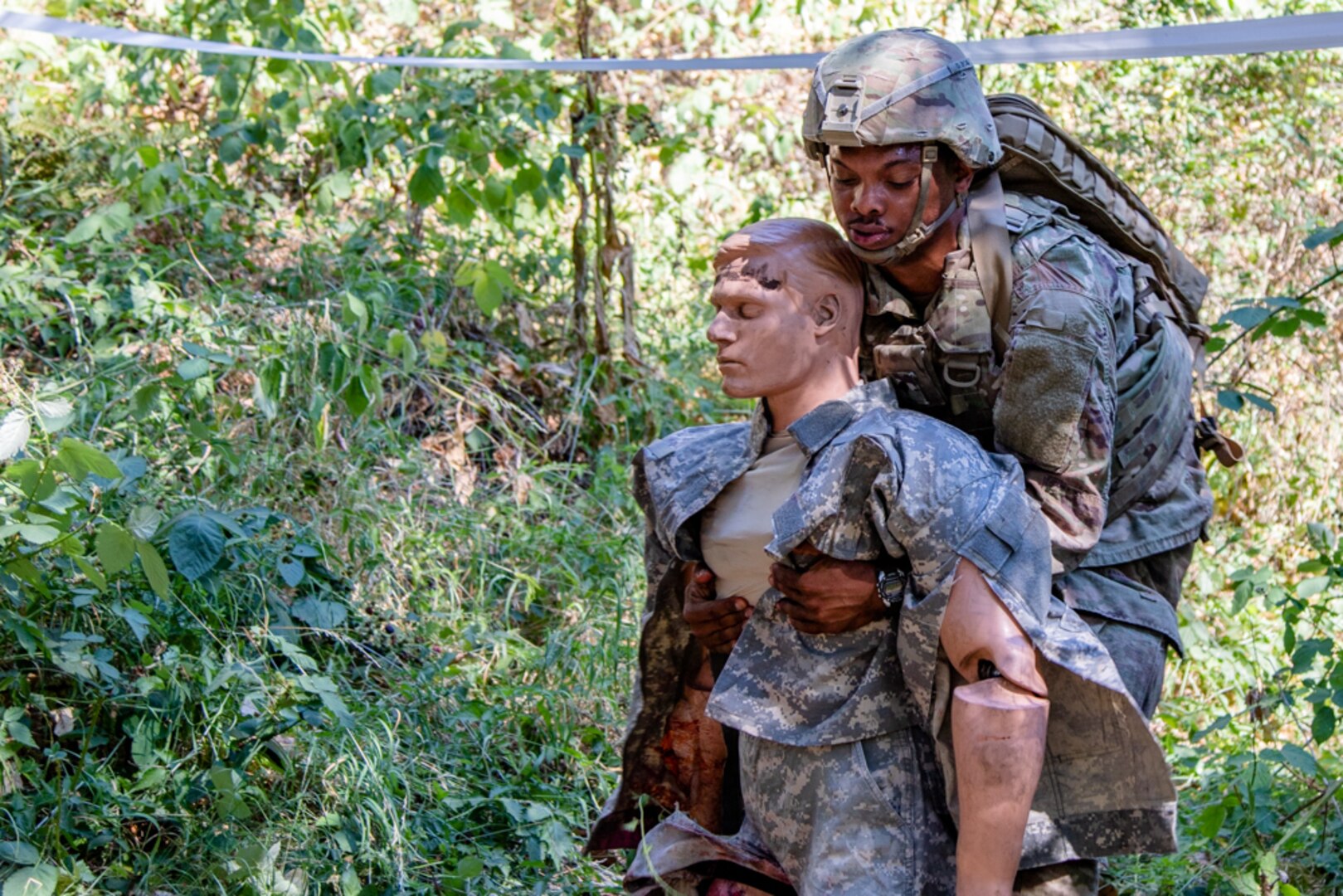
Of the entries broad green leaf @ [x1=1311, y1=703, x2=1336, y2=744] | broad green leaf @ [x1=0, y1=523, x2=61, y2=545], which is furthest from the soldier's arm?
broad green leaf @ [x1=0, y1=523, x2=61, y2=545]

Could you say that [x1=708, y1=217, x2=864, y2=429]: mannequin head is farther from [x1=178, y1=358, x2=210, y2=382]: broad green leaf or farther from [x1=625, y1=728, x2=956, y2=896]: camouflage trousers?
[x1=178, y1=358, x2=210, y2=382]: broad green leaf

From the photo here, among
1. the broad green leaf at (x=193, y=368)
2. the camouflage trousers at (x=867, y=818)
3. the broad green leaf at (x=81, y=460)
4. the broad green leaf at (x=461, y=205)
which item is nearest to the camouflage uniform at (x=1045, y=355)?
the camouflage trousers at (x=867, y=818)

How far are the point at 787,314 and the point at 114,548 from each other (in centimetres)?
160

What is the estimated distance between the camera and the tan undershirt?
2738 millimetres

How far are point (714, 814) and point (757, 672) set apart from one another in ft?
1.62

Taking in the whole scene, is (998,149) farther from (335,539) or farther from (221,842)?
(335,539)

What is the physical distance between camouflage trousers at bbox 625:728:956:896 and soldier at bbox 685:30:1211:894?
199mm

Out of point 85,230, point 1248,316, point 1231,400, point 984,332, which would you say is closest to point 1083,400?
point 984,332

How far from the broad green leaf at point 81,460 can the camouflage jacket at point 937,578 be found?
1.22 m

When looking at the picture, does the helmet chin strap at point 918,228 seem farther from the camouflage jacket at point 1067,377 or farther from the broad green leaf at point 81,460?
the broad green leaf at point 81,460

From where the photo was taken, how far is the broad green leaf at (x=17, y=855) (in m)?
3.56

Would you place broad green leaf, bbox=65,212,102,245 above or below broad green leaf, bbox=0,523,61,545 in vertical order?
above

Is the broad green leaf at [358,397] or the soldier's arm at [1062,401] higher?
the soldier's arm at [1062,401]

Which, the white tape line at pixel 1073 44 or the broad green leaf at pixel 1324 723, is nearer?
→ the white tape line at pixel 1073 44
